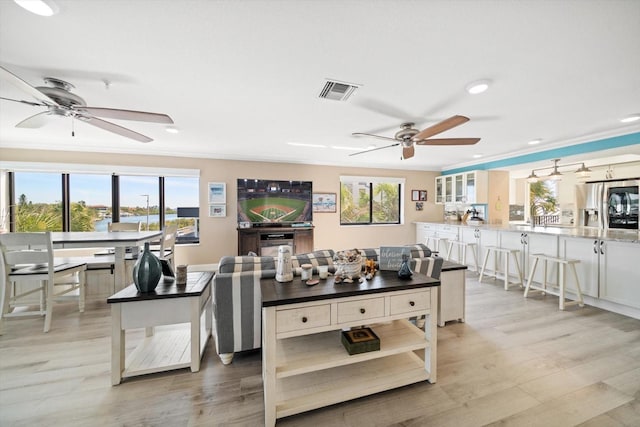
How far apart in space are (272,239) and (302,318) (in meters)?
3.75

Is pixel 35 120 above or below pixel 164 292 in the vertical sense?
above

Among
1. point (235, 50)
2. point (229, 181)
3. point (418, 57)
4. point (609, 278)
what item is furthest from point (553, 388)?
point (229, 181)

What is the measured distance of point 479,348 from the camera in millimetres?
2227

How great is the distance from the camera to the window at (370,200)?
6059mm

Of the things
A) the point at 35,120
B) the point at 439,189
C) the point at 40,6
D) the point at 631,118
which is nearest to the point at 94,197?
the point at 35,120

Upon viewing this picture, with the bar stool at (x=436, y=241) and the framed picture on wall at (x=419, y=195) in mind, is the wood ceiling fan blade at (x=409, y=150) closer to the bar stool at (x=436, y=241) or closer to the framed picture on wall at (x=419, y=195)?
the bar stool at (x=436, y=241)

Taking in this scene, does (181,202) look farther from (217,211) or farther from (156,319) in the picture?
(156,319)

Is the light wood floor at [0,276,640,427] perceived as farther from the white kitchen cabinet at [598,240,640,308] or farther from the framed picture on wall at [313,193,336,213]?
the framed picture on wall at [313,193,336,213]

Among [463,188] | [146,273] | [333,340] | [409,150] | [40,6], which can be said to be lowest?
[333,340]

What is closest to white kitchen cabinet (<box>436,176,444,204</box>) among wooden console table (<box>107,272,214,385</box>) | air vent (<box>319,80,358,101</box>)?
air vent (<box>319,80,358,101</box>)

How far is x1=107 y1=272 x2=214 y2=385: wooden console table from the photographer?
1.77 metres

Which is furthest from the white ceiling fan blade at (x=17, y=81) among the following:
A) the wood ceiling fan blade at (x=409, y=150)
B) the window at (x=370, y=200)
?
the window at (x=370, y=200)

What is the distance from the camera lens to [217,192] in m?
5.05

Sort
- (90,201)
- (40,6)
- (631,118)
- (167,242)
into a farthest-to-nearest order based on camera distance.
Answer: (90,201) → (167,242) → (631,118) → (40,6)
